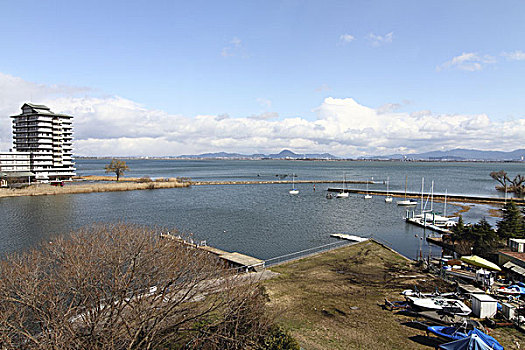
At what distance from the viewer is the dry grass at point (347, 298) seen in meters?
15.8

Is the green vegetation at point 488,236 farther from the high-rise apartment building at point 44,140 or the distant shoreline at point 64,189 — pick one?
the high-rise apartment building at point 44,140

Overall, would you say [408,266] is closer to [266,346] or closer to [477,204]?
[266,346]

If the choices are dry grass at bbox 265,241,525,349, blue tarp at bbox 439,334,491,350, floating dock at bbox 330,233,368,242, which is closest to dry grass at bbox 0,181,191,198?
floating dock at bbox 330,233,368,242

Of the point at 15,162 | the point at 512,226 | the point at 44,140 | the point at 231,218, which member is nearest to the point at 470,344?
the point at 512,226

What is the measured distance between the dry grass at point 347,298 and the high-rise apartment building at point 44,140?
308ft

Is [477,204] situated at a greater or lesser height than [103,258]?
lesser

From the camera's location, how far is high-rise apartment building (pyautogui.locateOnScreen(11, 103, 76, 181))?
96.3m

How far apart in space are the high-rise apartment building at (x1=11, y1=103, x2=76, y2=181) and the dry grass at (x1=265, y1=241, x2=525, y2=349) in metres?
94.0

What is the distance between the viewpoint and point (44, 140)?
3844 inches

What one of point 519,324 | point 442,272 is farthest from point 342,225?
point 519,324

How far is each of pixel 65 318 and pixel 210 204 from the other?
6104 cm

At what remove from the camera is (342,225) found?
52125mm

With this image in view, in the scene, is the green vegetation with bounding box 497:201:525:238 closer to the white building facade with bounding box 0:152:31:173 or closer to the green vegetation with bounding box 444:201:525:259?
the green vegetation with bounding box 444:201:525:259

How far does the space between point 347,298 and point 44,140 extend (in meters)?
104
